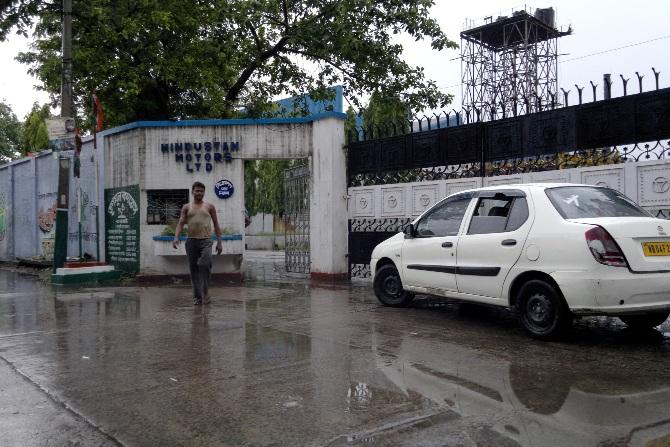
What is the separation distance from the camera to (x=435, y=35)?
47.5 ft

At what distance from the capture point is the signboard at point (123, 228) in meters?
12.6

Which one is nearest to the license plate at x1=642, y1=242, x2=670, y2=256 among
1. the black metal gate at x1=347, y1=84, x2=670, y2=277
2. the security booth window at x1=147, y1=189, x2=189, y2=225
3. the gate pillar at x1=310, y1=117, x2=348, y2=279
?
the black metal gate at x1=347, y1=84, x2=670, y2=277

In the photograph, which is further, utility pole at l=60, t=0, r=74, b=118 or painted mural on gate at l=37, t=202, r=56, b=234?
painted mural on gate at l=37, t=202, r=56, b=234

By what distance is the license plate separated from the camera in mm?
5430

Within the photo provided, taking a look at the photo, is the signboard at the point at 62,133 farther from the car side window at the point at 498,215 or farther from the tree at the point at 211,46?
the car side window at the point at 498,215

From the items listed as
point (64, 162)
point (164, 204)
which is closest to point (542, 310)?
point (164, 204)

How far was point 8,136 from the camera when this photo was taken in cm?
3453

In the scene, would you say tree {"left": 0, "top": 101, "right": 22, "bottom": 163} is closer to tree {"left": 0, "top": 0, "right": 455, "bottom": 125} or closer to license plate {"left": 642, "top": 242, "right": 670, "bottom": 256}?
tree {"left": 0, "top": 0, "right": 455, "bottom": 125}

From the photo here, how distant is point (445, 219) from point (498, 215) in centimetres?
89

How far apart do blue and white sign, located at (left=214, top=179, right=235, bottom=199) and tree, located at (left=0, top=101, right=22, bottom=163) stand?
84.6 ft

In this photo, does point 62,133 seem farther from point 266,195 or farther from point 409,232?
point 266,195

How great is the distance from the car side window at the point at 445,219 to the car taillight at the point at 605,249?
1.87m

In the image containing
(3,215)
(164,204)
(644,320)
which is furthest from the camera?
(3,215)

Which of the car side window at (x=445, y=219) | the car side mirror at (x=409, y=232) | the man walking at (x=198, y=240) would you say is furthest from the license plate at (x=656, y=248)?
the man walking at (x=198, y=240)
